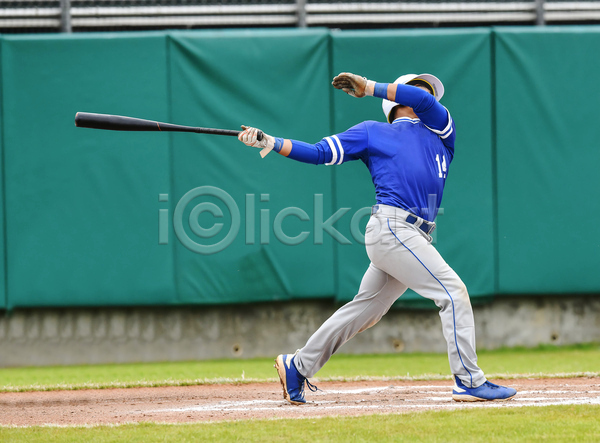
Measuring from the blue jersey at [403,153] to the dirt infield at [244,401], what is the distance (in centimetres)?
117

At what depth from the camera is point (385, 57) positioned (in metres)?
7.71

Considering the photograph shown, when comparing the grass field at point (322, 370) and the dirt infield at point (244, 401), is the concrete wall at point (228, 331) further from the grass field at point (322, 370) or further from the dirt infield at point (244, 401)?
the dirt infield at point (244, 401)

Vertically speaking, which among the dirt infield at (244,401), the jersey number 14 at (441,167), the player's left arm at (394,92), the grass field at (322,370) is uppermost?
the player's left arm at (394,92)

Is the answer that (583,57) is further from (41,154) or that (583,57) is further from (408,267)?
(41,154)

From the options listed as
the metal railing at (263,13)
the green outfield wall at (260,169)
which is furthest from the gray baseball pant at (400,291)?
the metal railing at (263,13)

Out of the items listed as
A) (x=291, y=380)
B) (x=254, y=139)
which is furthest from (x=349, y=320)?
(x=254, y=139)

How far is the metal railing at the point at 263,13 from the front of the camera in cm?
814

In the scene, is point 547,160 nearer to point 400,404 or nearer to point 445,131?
point 445,131

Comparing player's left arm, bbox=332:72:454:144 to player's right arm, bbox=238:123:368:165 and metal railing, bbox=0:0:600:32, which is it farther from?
metal railing, bbox=0:0:600:32

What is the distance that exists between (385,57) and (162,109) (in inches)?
96.8

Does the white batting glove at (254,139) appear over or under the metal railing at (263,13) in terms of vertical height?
under

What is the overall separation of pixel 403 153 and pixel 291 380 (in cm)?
152

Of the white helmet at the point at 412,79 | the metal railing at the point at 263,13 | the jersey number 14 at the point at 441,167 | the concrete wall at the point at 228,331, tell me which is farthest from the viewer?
the metal railing at the point at 263,13

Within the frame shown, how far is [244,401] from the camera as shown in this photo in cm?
468
